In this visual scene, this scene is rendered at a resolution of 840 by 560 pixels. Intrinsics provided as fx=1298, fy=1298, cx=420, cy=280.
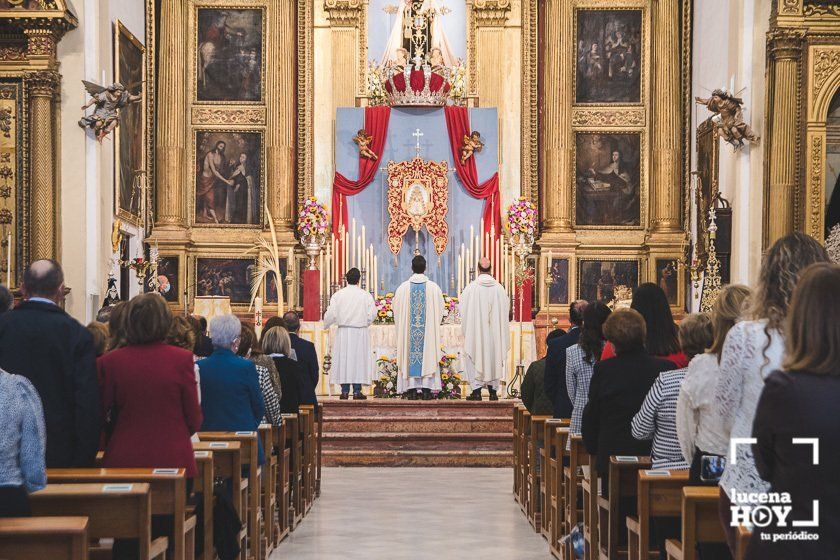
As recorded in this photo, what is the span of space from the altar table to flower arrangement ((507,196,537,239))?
1475 mm

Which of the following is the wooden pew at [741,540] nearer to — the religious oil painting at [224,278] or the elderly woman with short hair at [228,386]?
the elderly woman with short hair at [228,386]

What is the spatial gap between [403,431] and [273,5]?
8665 mm

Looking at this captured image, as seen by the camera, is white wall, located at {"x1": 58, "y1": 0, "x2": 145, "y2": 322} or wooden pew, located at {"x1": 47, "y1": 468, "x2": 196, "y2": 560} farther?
white wall, located at {"x1": 58, "y1": 0, "x2": 145, "y2": 322}

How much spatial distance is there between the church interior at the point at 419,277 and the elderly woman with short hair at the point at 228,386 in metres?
0.02

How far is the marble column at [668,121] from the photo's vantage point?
21391 millimetres

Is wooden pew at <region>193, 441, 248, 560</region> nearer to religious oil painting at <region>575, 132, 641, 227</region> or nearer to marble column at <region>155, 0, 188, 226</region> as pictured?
marble column at <region>155, 0, 188, 226</region>

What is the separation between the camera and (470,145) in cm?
2141

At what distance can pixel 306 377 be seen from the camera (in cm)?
1267

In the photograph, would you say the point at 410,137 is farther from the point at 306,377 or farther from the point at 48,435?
the point at 48,435

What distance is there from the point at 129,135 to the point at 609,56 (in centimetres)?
802

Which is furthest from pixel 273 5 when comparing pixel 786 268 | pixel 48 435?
pixel 786 268

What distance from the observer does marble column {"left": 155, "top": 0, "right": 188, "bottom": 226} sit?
70.1 ft

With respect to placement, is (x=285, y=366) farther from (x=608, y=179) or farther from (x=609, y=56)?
(x=609, y=56)

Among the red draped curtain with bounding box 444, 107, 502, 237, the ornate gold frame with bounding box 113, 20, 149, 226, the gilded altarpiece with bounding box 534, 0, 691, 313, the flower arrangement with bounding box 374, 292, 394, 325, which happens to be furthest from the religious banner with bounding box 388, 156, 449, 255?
the ornate gold frame with bounding box 113, 20, 149, 226
